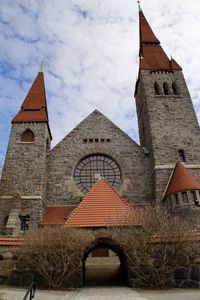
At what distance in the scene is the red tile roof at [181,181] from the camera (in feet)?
52.0

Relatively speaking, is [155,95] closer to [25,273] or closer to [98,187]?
[98,187]

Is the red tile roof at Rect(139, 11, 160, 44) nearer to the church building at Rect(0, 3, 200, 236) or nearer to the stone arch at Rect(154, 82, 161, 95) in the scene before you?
the church building at Rect(0, 3, 200, 236)

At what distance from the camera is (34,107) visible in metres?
21.5

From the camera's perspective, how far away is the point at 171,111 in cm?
2070

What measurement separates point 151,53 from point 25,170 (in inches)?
636

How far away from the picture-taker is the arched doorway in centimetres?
1155

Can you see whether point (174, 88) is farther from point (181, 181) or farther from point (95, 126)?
point (181, 181)

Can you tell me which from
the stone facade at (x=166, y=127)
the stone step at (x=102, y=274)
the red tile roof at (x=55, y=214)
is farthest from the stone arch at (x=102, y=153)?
the stone step at (x=102, y=274)

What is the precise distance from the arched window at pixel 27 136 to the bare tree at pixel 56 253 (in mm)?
10702

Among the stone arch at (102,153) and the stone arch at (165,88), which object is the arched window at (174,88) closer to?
the stone arch at (165,88)

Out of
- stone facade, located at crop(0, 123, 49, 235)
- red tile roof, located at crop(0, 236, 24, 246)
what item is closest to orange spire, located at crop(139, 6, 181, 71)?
stone facade, located at crop(0, 123, 49, 235)

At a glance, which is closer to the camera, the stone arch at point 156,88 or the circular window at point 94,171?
the circular window at point 94,171

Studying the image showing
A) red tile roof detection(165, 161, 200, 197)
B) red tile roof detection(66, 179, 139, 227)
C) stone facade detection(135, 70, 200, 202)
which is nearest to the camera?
red tile roof detection(66, 179, 139, 227)

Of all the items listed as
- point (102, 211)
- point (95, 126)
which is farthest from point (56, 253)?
point (95, 126)
